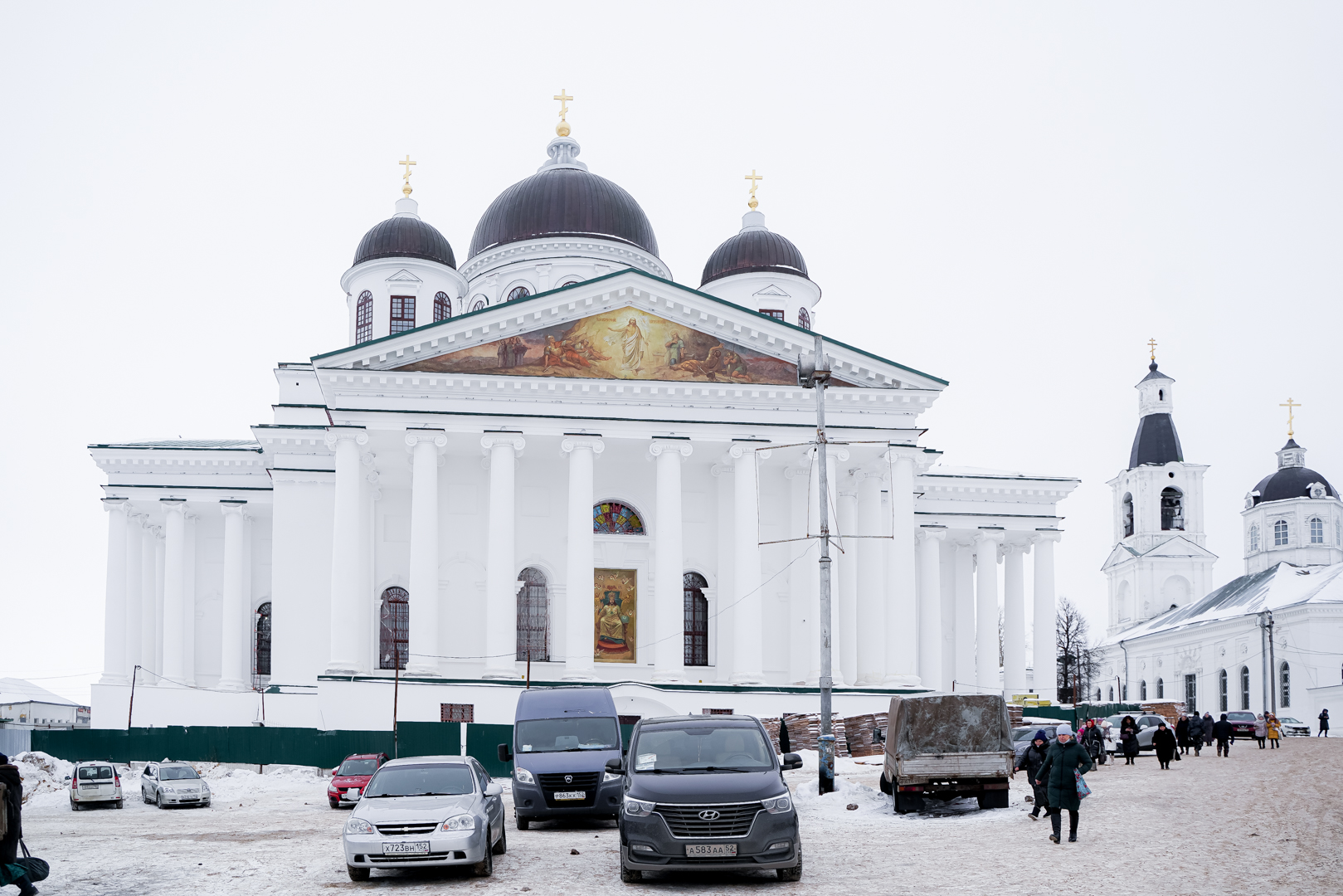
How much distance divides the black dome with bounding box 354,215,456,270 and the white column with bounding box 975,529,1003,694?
2463cm

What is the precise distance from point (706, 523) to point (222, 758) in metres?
16.6

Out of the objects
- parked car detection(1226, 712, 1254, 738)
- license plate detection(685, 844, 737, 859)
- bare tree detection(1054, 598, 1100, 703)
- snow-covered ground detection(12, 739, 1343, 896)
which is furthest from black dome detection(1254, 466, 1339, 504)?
license plate detection(685, 844, 737, 859)

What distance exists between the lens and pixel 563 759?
21.5m

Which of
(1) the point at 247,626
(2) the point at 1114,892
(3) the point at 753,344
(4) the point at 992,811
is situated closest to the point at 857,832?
(4) the point at 992,811

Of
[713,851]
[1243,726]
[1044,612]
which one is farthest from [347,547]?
[1243,726]

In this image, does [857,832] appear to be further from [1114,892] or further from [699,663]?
[699,663]

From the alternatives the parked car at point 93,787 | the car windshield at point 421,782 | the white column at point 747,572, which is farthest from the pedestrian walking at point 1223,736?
the parked car at point 93,787

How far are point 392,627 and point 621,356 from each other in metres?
12.5

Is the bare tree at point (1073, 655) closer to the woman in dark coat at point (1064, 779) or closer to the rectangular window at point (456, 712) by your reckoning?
the rectangular window at point (456, 712)

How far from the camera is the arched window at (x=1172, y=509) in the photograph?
105m

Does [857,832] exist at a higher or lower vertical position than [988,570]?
lower

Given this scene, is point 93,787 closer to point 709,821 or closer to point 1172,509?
point 709,821

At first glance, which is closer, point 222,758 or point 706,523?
point 222,758

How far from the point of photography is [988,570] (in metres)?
55.1
